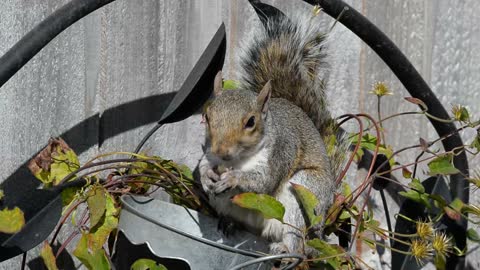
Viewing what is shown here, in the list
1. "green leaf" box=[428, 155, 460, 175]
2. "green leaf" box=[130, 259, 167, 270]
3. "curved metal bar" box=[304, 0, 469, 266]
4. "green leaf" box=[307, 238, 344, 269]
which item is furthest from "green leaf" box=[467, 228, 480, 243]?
Answer: "green leaf" box=[130, 259, 167, 270]

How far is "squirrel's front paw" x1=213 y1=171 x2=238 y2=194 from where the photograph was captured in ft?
4.81

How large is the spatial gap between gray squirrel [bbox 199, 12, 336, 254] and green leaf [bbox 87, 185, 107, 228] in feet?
0.59

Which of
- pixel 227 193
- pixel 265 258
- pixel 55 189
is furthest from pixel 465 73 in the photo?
pixel 55 189

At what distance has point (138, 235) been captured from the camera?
133 cm

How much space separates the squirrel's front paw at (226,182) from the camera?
4.81 ft

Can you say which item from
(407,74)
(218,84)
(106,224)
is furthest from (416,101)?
(106,224)

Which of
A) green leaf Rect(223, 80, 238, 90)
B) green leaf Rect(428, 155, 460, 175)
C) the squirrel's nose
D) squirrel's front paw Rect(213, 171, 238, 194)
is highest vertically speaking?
green leaf Rect(223, 80, 238, 90)

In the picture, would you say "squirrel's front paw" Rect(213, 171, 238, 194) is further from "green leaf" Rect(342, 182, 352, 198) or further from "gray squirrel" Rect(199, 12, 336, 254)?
"green leaf" Rect(342, 182, 352, 198)

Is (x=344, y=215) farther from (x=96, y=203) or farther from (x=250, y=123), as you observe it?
(x=96, y=203)

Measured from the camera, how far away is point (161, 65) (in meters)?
1.73

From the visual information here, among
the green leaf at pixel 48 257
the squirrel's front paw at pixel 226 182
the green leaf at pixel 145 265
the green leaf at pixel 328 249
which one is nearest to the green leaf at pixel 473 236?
the green leaf at pixel 328 249

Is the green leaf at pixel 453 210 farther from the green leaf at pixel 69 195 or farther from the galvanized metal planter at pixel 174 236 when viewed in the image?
the green leaf at pixel 69 195

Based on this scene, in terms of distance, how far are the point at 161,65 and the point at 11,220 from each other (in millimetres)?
529

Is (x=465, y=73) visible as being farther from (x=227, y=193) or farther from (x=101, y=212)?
(x=101, y=212)
